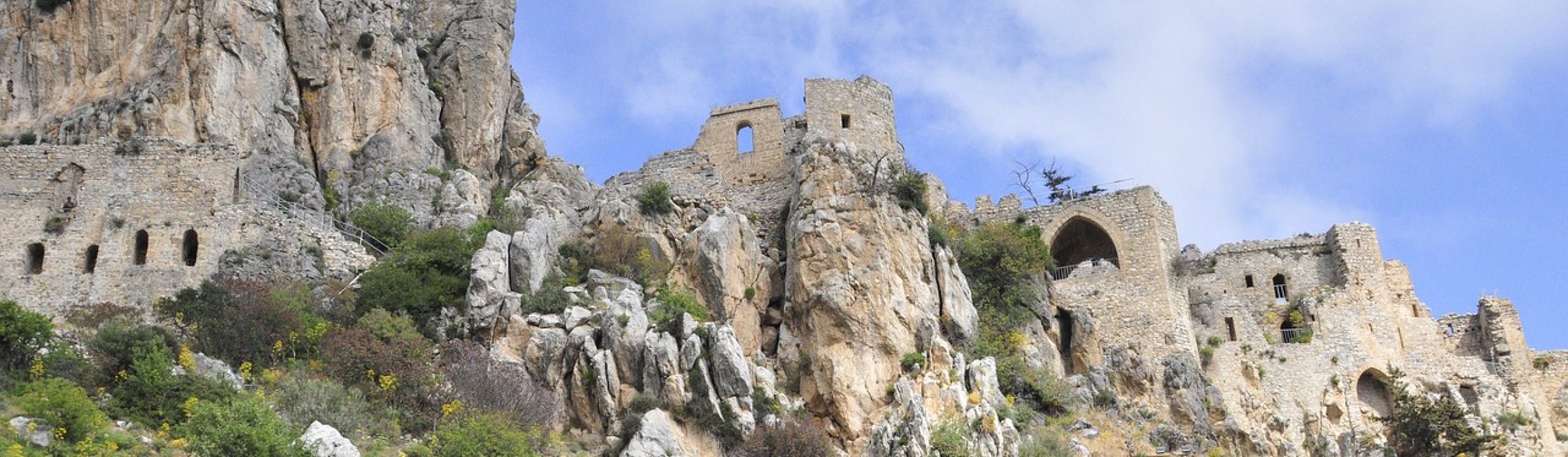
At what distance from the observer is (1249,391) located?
45.0m

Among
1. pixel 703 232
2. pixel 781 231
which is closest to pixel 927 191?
pixel 781 231

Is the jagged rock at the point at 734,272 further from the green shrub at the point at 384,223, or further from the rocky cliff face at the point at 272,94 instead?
the green shrub at the point at 384,223

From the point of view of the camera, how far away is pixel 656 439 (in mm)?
32438

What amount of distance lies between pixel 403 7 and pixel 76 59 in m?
9.97

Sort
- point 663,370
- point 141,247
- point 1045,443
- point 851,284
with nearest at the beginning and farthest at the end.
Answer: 1. point 663,370
2. point 141,247
3. point 1045,443
4. point 851,284

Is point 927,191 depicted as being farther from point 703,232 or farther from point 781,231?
point 703,232

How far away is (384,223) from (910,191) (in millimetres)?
13382

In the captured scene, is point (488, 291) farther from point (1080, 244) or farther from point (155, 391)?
point (1080, 244)

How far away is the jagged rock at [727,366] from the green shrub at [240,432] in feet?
30.1

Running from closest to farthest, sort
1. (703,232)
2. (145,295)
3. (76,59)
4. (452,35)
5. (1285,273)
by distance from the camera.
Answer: (145,295) < (703,232) < (76,59) < (1285,273) < (452,35)

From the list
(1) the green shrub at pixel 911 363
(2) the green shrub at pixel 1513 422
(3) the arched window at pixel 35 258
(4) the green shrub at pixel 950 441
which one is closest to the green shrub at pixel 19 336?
(3) the arched window at pixel 35 258

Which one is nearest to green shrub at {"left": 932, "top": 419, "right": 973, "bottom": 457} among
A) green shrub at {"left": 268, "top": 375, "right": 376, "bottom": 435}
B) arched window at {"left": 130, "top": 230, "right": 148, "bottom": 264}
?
green shrub at {"left": 268, "top": 375, "right": 376, "bottom": 435}

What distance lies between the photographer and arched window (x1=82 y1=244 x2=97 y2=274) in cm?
3675

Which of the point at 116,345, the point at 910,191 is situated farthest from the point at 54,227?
the point at 910,191
